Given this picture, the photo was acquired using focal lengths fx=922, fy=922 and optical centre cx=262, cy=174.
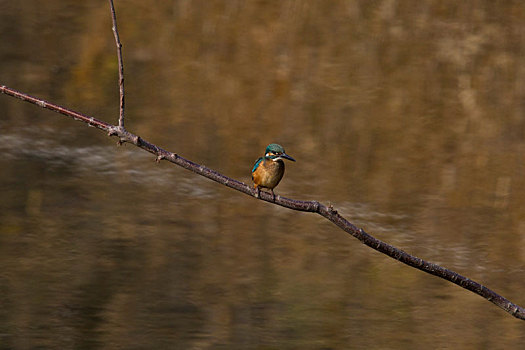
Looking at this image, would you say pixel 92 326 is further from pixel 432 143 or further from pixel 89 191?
pixel 432 143

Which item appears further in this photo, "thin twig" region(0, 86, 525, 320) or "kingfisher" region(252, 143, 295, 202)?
"kingfisher" region(252, 143, 295, 202)

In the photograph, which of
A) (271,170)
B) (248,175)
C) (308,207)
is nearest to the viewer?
(308,207)

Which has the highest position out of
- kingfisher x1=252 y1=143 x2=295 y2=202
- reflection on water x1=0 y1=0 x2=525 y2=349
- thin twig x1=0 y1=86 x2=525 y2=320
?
reflection on water x1=0 y1=0 x2=525 y2=349

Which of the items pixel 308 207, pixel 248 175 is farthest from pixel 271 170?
pixel 248 175

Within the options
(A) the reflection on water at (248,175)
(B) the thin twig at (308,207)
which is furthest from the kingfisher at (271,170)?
(A) the reflection on water at (248,175)

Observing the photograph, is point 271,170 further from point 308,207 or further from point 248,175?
point 248,175

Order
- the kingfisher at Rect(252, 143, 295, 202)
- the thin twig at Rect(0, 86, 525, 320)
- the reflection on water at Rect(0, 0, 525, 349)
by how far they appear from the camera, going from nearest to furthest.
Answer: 1. the thin twig at Rect(0, 86, 525, 320)
2. the kingfisher at Rect(252, 143, 295, 202)
3. the reflection on water at Rect(0, 0, 525, 349)

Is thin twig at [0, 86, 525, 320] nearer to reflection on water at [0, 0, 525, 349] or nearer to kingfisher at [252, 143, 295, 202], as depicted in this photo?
kingfisher at [252, 143, 295, 202]

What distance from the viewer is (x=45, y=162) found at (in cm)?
649

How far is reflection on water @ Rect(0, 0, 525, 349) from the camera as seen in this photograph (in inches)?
182

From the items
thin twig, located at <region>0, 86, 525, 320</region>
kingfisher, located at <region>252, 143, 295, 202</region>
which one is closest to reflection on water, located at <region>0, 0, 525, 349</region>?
kingfisher, located at <region>252, 143, 295, 202</region>

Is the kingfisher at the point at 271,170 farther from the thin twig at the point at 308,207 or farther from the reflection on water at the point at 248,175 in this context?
the reflection on water at the point at 248,175

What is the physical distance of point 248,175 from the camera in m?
6.56

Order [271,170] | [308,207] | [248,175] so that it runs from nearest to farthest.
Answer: [308,207]
[271,170]
[248,175]
